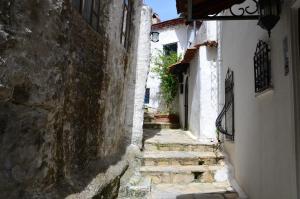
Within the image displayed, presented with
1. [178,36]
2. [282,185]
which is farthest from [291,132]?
[178,36]

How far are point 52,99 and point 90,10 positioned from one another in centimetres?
173

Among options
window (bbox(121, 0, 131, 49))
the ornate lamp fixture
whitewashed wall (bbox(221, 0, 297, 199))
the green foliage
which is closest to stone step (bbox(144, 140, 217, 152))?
whitewashed wall (bbox(221, 0, 297, 199))

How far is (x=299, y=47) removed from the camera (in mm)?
2787

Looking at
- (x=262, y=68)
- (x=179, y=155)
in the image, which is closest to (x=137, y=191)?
(x=179, y=155)

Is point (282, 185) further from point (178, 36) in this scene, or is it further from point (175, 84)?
point (178, 36)

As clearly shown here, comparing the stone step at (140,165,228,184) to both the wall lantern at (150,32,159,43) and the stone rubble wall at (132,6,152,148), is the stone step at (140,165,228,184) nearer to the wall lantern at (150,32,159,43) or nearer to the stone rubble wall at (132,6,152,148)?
the stone rubble wall at (132,6,152,148)

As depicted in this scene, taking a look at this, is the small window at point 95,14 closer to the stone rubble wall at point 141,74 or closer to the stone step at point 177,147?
the stone rubble wall at point 141,74

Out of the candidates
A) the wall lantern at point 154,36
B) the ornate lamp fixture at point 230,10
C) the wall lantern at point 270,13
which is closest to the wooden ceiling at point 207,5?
the ornate lamp fixture at point 230,10

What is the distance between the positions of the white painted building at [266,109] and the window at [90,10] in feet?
3.69

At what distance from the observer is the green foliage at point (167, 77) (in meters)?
14.5

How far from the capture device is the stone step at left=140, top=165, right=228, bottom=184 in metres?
5.90

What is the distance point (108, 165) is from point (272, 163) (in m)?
2.34

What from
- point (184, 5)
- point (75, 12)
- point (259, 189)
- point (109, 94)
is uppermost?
point (184, 5)

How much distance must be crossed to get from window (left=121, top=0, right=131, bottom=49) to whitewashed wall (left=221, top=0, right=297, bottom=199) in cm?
204
